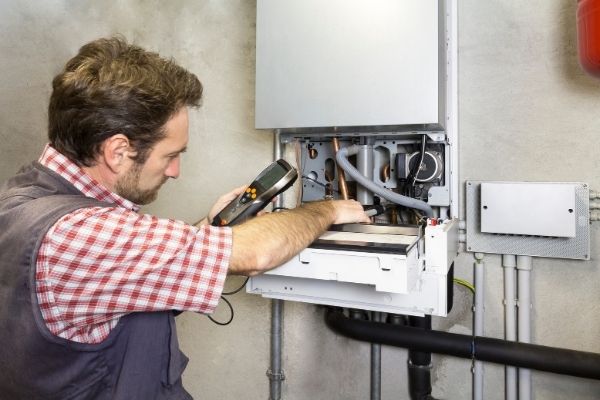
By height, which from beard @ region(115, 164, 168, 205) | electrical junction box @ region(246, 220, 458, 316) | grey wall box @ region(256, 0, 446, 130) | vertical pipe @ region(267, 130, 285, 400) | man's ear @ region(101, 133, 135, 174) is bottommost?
vertical pipe @ region(267, 130, 285, 400)

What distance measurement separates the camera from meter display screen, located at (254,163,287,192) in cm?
90

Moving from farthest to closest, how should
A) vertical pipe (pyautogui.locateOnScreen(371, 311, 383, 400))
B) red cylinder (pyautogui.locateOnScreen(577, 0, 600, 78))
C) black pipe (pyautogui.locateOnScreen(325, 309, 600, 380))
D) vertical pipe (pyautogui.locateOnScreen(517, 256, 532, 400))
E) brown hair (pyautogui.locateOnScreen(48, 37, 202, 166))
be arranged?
vertical pipe (pyautogui.locateOnScreen(371, 311, 383, 400)) → vertical pipe (pyautogui.locateOnScreen(517, 256, 532, 400)) → black pipe (pyautogui.locateOnScreen(325, 309, 600, 380)) → red cylinder (pyautogui.locateOnScreen(577, 0, 600, 78)) → brown hair (pyautogui.locateOnScreen(48, 37, 202, 166))

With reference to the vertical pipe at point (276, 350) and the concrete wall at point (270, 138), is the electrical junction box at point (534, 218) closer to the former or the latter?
the concrete wall at point (270, 138)

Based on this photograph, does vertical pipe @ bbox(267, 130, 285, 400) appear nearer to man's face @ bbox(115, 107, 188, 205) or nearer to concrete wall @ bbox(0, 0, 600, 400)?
concrete wall @ bbox(0, 0, 600, 400)

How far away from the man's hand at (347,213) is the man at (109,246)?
0.33 ft

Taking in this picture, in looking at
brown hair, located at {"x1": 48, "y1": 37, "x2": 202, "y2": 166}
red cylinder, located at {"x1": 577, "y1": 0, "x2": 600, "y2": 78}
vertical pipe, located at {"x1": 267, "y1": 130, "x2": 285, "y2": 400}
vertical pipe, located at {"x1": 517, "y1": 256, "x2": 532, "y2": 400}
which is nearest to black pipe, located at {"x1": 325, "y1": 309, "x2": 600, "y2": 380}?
vertical pipe, located at {"x1": 517, "y1": 256, "x2": 532, "y2": 400}

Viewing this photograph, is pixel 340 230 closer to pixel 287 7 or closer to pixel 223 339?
pixel 287 7

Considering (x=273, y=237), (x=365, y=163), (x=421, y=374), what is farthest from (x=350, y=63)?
(x=421, y=374)

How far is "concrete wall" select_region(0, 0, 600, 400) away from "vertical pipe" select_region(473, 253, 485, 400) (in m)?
0.02

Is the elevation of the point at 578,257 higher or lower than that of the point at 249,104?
lower

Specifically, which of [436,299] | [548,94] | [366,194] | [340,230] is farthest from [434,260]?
[548,94]

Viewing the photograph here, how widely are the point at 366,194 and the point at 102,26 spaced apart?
1201mm

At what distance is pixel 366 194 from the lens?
3.75ft

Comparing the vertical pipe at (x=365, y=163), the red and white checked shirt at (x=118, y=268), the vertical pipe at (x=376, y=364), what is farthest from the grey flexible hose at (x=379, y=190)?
the red and white checked shirt at (x=118, y=268)
